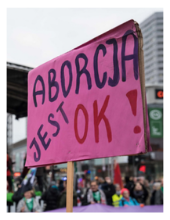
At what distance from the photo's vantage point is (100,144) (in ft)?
8.52

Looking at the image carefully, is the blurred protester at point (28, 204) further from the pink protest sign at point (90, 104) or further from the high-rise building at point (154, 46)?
the high-rise building at point (154, 46)

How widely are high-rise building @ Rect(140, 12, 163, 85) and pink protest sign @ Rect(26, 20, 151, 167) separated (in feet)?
496

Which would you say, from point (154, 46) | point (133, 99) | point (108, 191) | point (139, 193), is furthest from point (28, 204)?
point (154, 46)

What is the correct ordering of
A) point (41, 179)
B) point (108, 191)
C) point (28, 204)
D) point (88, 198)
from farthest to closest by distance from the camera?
point (41, 179) < point (108, 191) < point (88, 198) < point (28, 204)

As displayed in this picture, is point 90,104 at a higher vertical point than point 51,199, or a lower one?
higher

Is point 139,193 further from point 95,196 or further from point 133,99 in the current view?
point 133,99

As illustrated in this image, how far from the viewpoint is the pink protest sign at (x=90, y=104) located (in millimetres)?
2438

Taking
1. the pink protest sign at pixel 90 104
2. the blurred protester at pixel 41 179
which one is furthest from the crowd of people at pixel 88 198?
the pink protest sign at pixel 90 104

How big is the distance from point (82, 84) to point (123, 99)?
468 mm

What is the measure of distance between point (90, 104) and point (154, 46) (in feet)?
512


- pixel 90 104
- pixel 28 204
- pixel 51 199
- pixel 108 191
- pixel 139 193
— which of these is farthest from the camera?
pixel 139 193

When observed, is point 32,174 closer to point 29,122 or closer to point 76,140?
point 29,122

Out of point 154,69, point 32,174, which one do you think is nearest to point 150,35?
point 154,69

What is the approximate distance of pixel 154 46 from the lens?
154 metres
